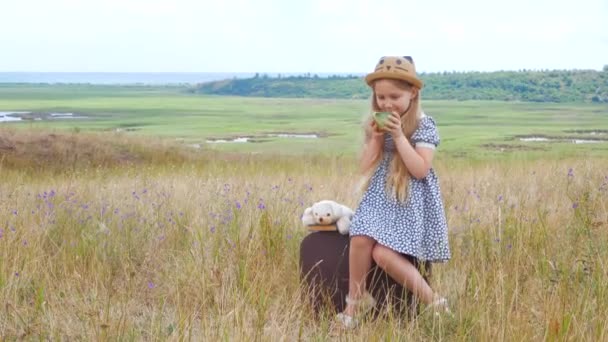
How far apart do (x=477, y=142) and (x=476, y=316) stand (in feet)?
71.1

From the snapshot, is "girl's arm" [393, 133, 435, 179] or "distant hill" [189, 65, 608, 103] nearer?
"girl's arm" [393, 133, 435, 179]

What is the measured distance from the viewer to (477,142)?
24.3m

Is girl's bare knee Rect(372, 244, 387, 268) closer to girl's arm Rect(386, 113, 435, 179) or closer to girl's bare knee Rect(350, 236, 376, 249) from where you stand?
girl's bare knee Rect(350, 236, 376, 249)

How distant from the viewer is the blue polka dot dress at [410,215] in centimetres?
362

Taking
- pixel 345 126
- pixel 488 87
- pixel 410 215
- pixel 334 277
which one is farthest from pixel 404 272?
pixel 488 87

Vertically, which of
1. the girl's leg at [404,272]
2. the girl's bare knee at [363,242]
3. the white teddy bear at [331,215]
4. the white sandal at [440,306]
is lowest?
the white sandal at [440,306]

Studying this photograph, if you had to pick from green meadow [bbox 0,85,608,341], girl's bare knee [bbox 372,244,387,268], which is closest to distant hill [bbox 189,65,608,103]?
green meadow [bbox 0,85,608,341]

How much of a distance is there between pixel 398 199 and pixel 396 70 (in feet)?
2.06

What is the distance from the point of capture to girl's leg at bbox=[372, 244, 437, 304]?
11.8ft

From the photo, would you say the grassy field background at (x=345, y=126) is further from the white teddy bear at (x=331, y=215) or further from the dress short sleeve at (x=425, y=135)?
the dress short sleeve at (x=425, y=135)

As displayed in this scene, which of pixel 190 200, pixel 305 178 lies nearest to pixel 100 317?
pixel 190 200

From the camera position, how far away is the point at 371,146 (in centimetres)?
375

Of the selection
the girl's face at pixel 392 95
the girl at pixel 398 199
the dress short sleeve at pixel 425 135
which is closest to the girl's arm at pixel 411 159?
the girl at pixel 398 199

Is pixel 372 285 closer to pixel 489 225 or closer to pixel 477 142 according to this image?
pixel 489 225
